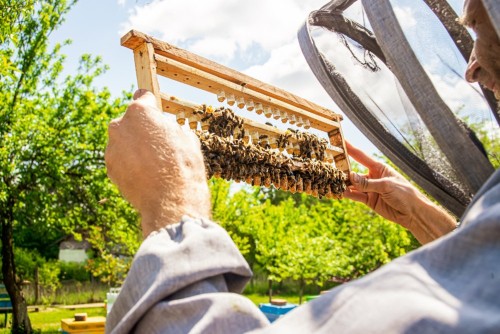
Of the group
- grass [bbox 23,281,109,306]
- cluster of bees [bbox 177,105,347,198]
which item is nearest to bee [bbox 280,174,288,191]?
cluster of bees [bbox 177,105,347,198]

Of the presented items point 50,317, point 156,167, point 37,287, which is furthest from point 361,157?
point 37,287

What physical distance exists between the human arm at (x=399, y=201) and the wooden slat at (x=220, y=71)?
0.46 metres

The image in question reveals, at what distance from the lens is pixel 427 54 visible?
1871 mm

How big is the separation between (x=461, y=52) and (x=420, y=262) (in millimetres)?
1588

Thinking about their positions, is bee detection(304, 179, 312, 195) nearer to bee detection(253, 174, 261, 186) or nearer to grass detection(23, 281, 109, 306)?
bee detection(253, 174, 261, 186)

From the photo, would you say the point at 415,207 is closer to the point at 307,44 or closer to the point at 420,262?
the point at 307,44

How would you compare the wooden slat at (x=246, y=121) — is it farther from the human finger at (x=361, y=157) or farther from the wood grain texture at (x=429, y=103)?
the wood grain texture at (x=429, y=103)

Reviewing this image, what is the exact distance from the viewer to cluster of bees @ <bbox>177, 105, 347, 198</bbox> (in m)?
2.34

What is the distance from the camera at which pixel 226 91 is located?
104 inches

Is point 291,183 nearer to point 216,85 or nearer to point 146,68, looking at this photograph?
point 216,85

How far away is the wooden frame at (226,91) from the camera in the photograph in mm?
2162

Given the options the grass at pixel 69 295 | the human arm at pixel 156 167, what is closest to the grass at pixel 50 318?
the grass at pixel 69 295

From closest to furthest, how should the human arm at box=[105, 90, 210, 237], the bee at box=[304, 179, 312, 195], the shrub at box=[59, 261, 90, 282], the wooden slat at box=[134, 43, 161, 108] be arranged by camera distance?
the human arm at box=[105, 90, 210, 237]
the wooden slat at box=[134, 43, 161, 108]
the bee at box=[304, 179, 312, 195]
the shrub at box=[59, 261, 90, 282]

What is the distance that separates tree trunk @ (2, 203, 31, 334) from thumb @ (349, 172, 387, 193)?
12458mm
